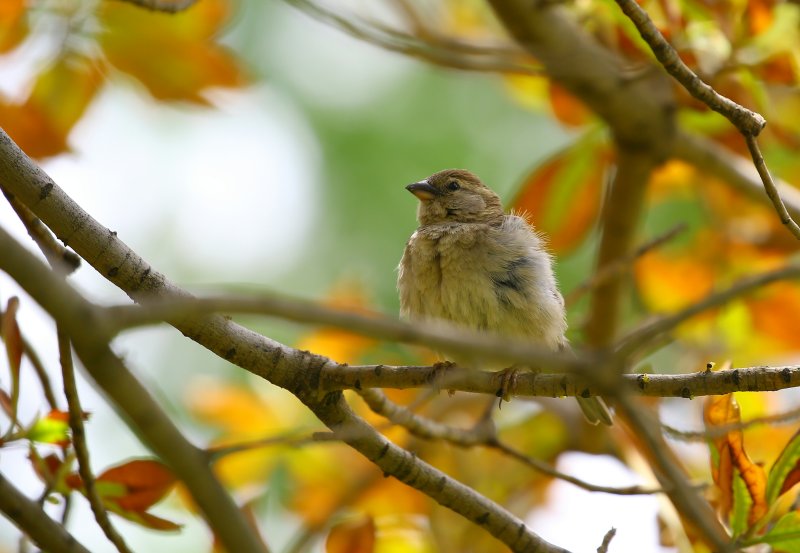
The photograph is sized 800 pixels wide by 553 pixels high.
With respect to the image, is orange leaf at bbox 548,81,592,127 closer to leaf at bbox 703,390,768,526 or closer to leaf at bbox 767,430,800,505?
leaf at bbox 703,390,768,526

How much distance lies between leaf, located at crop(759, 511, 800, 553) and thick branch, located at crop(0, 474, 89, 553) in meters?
2.00

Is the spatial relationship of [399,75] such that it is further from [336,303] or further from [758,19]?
[758,19]

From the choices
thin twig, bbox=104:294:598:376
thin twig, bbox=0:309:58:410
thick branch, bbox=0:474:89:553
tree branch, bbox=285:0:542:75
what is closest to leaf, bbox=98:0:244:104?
tree branch, bbox=285:0:542:75

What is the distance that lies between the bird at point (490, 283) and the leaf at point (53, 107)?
5.76ft

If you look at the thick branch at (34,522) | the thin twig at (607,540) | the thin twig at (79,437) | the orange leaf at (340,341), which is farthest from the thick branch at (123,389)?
the orange leaf at (340,341)

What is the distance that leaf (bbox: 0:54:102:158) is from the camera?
3654mm

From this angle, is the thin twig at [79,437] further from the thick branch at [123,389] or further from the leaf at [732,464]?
the leaf at [732,464]

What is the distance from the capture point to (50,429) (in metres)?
2.93

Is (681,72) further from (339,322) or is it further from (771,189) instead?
(339,322)

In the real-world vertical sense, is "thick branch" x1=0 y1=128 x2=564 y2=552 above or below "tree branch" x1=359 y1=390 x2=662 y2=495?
below

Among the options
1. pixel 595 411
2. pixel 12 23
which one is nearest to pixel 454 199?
pixel 595 411

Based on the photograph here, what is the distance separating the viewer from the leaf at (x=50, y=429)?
2.92m

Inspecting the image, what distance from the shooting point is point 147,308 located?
6.10 ft

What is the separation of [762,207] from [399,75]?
6.19 metres
